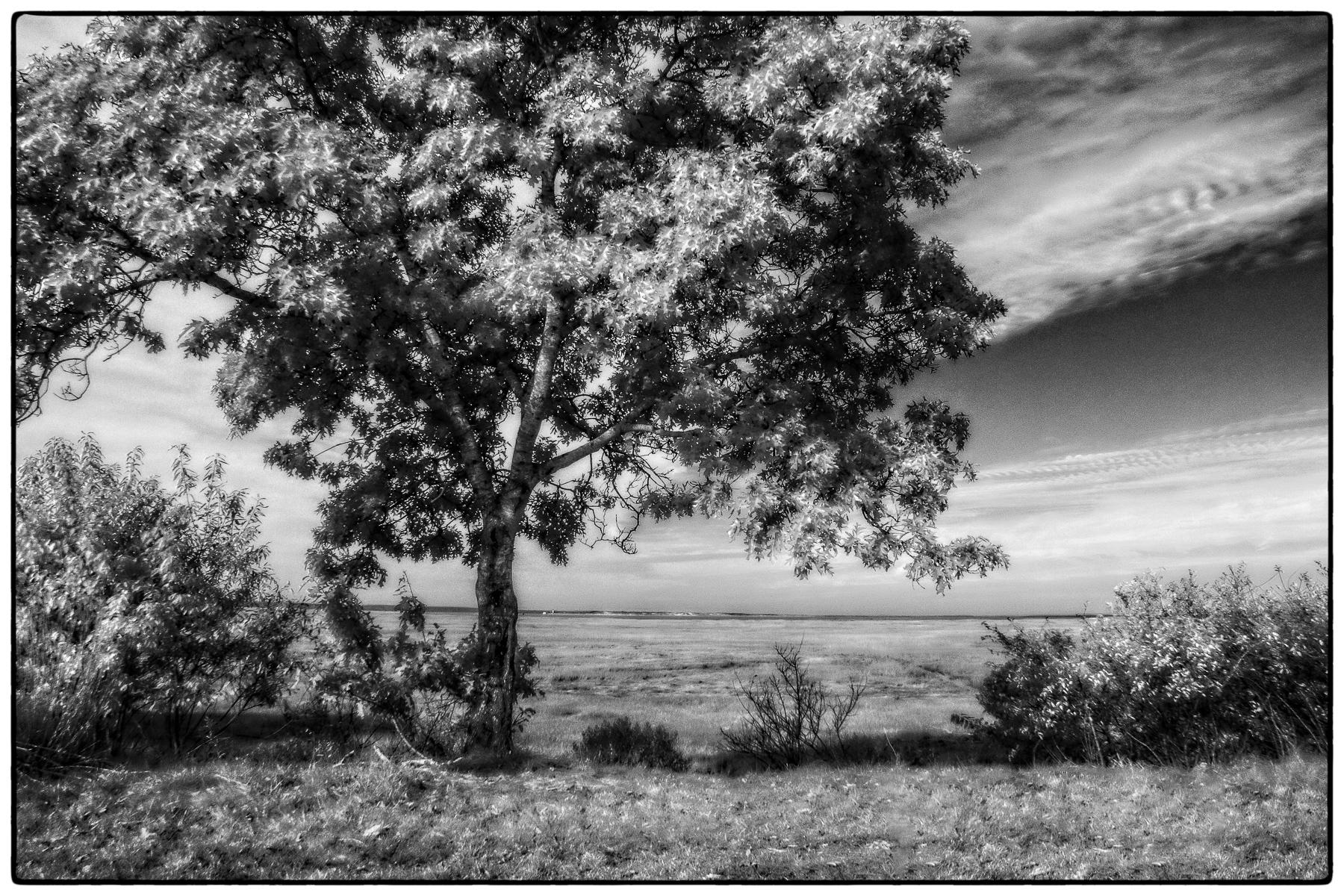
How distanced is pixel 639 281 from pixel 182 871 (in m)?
6.73

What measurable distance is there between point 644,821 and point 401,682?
141 inches

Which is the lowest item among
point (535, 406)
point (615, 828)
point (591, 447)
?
point (615, 828)

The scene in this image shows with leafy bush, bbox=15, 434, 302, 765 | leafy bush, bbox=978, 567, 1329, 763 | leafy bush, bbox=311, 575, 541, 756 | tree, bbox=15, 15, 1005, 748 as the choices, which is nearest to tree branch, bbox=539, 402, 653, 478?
tree, bbox=15, 15, 1005, 748

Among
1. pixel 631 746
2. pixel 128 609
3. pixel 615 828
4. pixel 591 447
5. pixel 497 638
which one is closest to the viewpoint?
pixel 615 828

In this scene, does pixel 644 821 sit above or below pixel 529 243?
below

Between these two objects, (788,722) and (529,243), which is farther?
(788,722)

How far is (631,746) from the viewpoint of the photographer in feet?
39.0

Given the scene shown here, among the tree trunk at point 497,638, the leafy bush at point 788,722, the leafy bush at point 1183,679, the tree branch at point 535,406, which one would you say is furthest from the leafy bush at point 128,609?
the leafy bush at point 1183,679

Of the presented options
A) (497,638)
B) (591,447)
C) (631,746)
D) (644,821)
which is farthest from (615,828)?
(591,447)

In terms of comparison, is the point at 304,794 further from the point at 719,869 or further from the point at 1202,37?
the point at 1202,37

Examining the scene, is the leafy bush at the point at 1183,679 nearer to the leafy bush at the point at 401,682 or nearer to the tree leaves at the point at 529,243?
the tree leaves at the point at 529,243

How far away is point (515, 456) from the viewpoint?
10.6 m

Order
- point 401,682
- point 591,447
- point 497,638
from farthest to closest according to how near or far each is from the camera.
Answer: point 591,447, point 497,638, point 401,682

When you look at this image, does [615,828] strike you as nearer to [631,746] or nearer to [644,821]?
[644,821]
